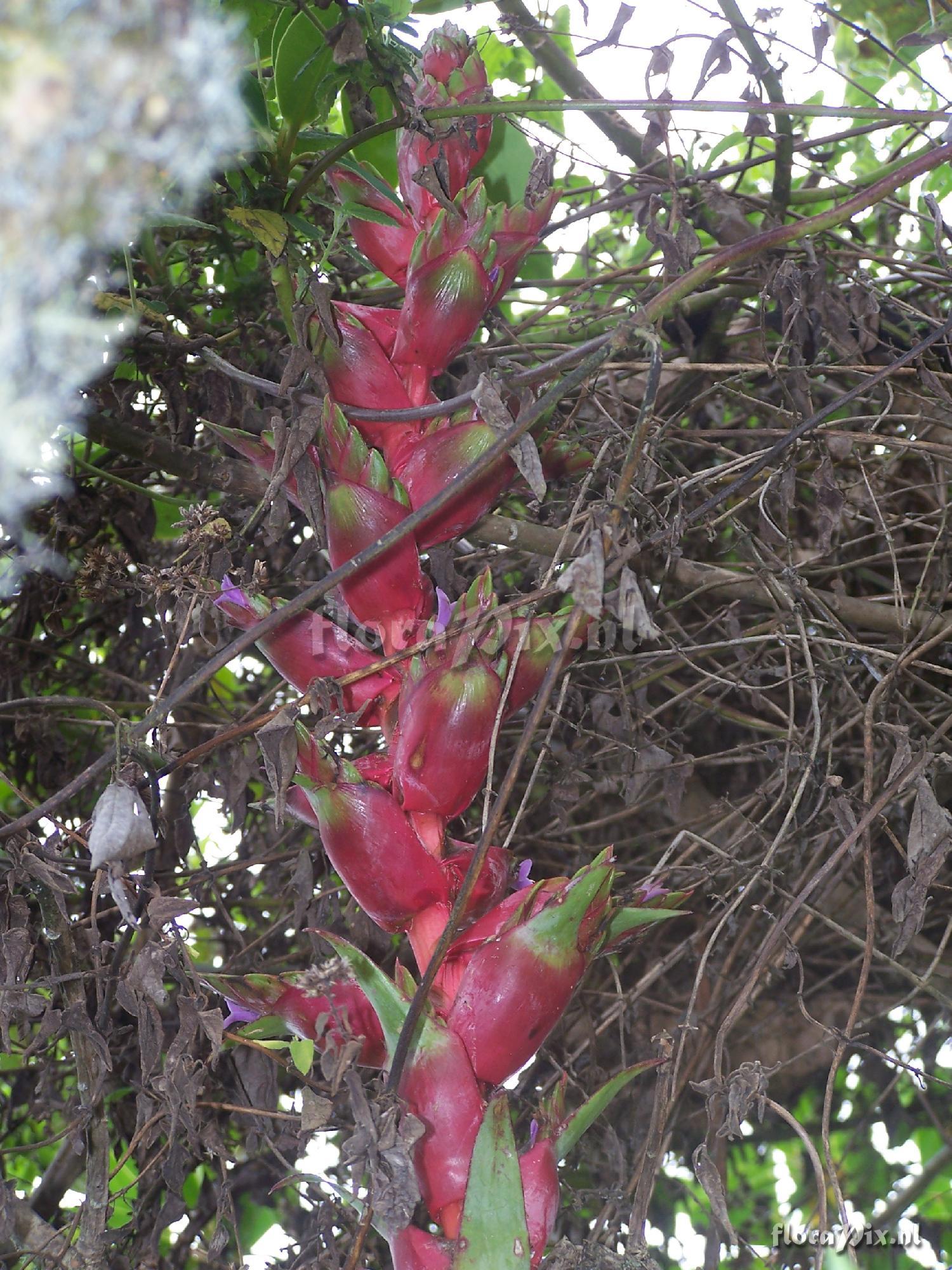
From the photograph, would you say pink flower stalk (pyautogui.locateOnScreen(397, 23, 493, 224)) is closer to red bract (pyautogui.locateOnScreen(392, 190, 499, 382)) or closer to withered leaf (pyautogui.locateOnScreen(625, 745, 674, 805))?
red bract (pyautogui.locateOnScreen(392, 190, 499, 382))

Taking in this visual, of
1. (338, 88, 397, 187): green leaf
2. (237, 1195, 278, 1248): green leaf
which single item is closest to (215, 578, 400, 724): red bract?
(338, 88, 397, 187): green leaf

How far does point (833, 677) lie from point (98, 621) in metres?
0.82

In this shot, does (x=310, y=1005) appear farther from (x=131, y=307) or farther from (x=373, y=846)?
(x=131, y=307)

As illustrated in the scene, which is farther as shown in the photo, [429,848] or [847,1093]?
[847,1093]

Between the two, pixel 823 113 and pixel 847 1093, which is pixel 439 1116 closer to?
pixel 823 113

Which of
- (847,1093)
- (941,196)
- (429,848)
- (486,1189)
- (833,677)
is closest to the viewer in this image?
(486,1189)

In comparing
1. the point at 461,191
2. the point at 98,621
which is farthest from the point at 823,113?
the point at 98,621

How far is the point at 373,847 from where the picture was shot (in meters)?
0.61

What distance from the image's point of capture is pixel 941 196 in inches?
48.6

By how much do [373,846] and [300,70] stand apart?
584mm

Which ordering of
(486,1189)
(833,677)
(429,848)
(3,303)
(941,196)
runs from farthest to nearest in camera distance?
(941,196) < (833,677) < (429,848) < (486,1189) < (3,303)

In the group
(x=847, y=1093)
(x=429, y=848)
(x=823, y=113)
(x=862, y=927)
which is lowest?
(x=847, y=1093)

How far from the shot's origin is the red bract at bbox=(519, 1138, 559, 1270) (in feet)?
1.90

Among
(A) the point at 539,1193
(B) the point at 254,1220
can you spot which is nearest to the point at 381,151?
(A) the point at 539,1193
